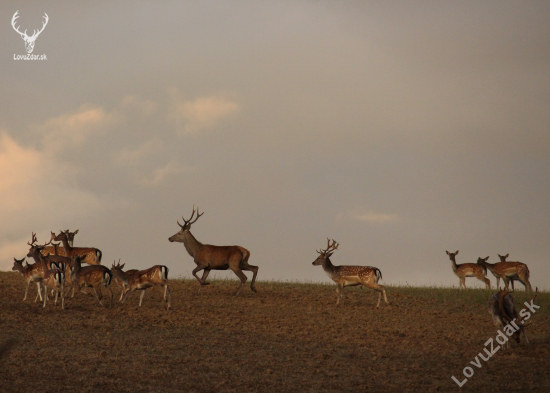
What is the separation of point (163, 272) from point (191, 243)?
166 inches

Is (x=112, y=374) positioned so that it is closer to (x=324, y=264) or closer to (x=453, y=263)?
(x=324, y=264)

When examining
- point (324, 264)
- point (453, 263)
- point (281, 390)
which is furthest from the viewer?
point (453, 263)

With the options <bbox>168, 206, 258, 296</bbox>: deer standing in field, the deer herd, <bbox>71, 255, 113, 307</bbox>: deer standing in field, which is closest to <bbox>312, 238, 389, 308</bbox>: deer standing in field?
the deer herd

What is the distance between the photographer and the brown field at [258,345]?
9.76m

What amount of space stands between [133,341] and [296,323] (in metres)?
3.82

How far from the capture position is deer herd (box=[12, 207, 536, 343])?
15.0 meters

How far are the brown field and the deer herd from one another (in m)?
0.50

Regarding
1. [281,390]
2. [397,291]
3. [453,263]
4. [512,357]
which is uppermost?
[453,263]

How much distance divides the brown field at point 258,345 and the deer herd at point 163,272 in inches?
19.7

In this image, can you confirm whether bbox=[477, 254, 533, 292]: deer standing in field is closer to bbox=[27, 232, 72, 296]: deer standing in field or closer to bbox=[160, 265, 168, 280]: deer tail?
bbox=[160, 265, 168, 280]: deer tail

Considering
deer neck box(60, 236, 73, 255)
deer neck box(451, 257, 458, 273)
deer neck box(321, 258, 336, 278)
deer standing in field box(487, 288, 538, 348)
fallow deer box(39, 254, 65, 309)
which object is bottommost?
deer standing in field box(487, 288, 538, 348)

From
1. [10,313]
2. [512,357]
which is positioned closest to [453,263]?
[512,357]

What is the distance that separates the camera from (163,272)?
15.3 meters

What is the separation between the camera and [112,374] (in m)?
9.96
